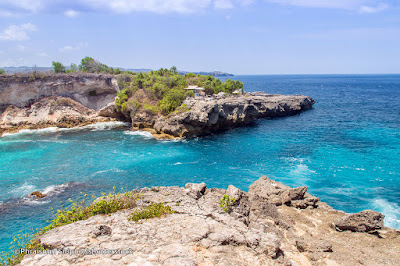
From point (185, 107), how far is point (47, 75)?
41823mm

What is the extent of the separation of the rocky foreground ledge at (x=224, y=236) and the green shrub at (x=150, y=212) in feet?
1.17

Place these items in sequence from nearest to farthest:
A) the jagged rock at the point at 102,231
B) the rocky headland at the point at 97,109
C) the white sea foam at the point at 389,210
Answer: the jagged rock at the point at 102,231 < the white sea foam at the point at 389,210 < the rocky headland at the point at 97,109

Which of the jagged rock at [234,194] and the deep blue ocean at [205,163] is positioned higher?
the jagged rock at [234,194]

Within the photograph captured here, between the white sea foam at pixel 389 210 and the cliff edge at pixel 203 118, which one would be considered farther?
the cliff edge at pixel 203 118

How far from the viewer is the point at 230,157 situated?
41.2 m

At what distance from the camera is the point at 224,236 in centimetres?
1284

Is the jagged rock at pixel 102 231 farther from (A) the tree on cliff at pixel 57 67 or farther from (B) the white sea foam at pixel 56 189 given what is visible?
(A) the tree on cliff at pixel 57 67

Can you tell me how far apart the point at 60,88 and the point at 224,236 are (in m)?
70.4

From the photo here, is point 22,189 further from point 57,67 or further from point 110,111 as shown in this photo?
point 57,67

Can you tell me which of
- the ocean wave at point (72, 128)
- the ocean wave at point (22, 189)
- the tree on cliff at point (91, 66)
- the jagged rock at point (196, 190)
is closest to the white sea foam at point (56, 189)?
the ocean wave at point (22, 189)

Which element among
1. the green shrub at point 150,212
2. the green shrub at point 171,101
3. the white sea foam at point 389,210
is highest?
the green shrub at point 171,101

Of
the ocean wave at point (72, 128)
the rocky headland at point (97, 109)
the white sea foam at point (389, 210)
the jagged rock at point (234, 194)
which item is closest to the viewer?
the jagged rock at point (234, 194)

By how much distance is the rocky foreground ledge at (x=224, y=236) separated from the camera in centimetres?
1154

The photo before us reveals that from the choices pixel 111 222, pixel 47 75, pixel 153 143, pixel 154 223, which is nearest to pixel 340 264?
pixel 154 223
